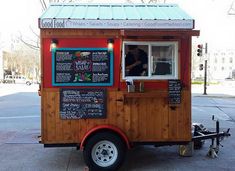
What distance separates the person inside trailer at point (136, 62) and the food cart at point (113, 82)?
0.06ft

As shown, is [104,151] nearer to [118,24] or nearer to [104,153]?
[104,153]

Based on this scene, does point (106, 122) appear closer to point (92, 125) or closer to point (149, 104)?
point (92, 125)

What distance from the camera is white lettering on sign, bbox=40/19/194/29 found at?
21.5 ft

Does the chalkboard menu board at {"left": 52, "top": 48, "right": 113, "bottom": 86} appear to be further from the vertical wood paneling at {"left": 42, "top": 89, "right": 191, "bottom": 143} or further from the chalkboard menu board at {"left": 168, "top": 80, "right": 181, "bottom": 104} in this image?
the chalkboard menu board at {"left": 168, "top": 80, "right": 181, "bottom": 104}

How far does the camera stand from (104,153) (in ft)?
22.2

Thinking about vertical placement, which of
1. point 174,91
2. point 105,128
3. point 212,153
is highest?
point 174,91

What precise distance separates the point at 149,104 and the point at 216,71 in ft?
399

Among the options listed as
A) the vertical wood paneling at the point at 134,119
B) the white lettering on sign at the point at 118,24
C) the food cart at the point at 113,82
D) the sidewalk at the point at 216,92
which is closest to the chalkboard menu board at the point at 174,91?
the food cart at the point at 113,82

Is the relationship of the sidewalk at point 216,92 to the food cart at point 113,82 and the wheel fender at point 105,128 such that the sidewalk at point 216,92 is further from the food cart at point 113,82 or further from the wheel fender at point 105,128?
the wheel fender at point 105,128

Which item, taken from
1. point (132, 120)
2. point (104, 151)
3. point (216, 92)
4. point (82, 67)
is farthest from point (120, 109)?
point (216, 92)

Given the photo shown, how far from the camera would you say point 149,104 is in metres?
6.91

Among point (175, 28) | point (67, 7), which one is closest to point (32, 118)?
point (67, 7)

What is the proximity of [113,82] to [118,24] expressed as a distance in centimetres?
106

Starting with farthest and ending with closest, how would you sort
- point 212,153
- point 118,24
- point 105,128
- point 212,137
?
point 212,153 → point 212,137 → point 105,128 → point 118,24
